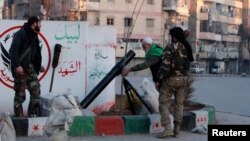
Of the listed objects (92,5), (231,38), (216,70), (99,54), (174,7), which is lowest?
(216,70)

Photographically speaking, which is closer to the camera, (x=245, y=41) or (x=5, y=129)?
(x=5, y=129)

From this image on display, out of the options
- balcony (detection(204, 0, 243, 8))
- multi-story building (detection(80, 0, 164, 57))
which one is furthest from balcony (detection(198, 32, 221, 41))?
multi-story building (detection(80, 0, 164, 57))

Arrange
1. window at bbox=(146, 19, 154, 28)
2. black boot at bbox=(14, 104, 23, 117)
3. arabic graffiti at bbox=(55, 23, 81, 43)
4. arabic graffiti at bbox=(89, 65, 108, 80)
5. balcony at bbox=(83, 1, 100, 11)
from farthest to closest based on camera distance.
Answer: window at bbox=(146, 19, 154, 28)
balcony at bbox=(83, 1, 100, 11)
arabic graffiti at bbox=(89, 65, 108, 80)
arabic graffiti at bbox=(55, 23, 81, 43)
black boot at bbox=(14, 104, 23, 117)

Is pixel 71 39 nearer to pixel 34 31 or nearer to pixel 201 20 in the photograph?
pixel 34 31

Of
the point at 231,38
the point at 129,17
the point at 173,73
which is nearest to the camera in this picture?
the point at 173,73

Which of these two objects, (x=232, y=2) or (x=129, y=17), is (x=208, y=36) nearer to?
(x=232, y=2)

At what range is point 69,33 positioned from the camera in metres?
10.8

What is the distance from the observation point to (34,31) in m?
8.87

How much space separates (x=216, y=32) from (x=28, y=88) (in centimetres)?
7906

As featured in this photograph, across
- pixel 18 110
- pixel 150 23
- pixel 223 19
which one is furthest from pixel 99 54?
pixel 223 19

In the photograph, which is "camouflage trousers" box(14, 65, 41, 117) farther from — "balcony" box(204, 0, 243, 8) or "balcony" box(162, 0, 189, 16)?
"balcony" box(204, 0, 243, 8)

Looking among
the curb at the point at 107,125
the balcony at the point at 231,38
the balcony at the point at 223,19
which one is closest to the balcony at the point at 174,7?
the balcony at the point at 223,19

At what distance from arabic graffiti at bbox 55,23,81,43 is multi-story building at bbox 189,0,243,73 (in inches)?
2724

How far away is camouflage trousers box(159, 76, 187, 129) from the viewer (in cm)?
878
